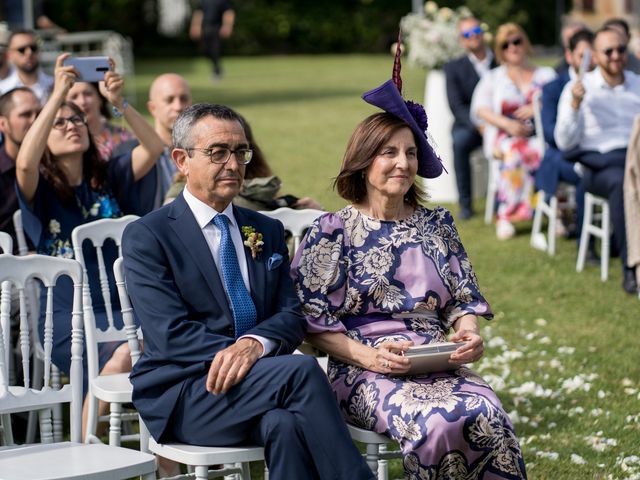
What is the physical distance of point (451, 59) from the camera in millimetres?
12086

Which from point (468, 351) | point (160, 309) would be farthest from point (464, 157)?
point (160, 309)

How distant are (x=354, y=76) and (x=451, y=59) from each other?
54.4 ft

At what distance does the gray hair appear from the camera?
4.19m

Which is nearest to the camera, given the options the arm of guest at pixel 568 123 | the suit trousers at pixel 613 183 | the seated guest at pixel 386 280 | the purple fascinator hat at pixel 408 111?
the seated guest at pixel 386 280

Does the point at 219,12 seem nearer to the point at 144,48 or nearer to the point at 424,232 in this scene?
the point at 144,48

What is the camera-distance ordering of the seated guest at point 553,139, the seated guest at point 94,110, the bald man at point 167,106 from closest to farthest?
the bald man at point 167,106 → the seated guest at point 94,110 → the seated guest at point 553,139

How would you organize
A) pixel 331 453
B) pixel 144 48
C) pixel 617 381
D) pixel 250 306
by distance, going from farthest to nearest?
pixel 144 48, pixel 617 381, pixel 250 306, pixel 331 453

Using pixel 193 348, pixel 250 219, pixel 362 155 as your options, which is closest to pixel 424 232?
pixel 362 155

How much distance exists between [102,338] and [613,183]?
4585mm

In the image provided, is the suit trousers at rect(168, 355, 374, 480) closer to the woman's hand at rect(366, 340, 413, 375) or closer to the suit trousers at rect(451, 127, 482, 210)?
the woman's hand at rect(366, 340, 413, 375)

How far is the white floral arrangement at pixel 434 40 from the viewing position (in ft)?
39.4

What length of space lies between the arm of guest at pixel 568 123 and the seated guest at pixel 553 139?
28cm

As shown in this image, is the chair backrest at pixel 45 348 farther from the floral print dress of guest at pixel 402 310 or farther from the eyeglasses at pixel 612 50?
the eyeglasses at pixel 612 50

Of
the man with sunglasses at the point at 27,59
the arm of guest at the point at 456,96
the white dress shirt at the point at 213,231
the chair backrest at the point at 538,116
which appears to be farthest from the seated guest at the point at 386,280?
the arm of guest at the point at 456,96
